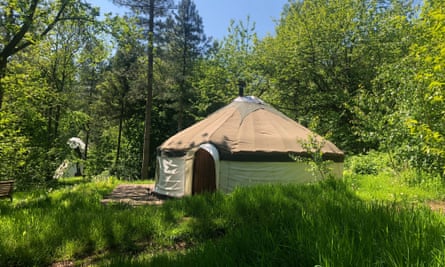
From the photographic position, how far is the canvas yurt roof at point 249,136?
7.03 m

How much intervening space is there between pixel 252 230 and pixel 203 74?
58.3 ft

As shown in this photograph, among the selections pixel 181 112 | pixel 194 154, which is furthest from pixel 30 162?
pixel 181 112

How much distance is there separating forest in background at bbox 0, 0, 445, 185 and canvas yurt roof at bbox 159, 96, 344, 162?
1145mm

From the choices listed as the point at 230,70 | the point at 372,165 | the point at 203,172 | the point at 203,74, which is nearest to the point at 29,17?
the point at 203,172

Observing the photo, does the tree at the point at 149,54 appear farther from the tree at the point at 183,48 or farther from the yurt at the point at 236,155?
the tree at the point at 183,48

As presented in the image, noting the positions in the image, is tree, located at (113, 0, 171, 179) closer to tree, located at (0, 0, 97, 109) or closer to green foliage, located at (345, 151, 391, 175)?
tree, located at (0, 0, 97, 109)

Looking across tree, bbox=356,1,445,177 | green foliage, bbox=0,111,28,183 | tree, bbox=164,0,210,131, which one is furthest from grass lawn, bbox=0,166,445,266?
tree, bbox=164,0,210,131

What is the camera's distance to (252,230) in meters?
1.81

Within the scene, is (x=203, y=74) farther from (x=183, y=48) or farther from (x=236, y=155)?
(x=236, y=155)

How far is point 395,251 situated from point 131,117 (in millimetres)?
19592

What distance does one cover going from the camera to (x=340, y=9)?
501 inches

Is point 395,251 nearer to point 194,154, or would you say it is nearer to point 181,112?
point 194,154

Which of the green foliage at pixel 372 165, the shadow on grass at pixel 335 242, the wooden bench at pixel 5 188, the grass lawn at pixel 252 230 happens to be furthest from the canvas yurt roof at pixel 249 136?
the shadow on grass at pixel 335 242

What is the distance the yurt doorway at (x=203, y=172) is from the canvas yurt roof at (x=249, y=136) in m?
0.33
